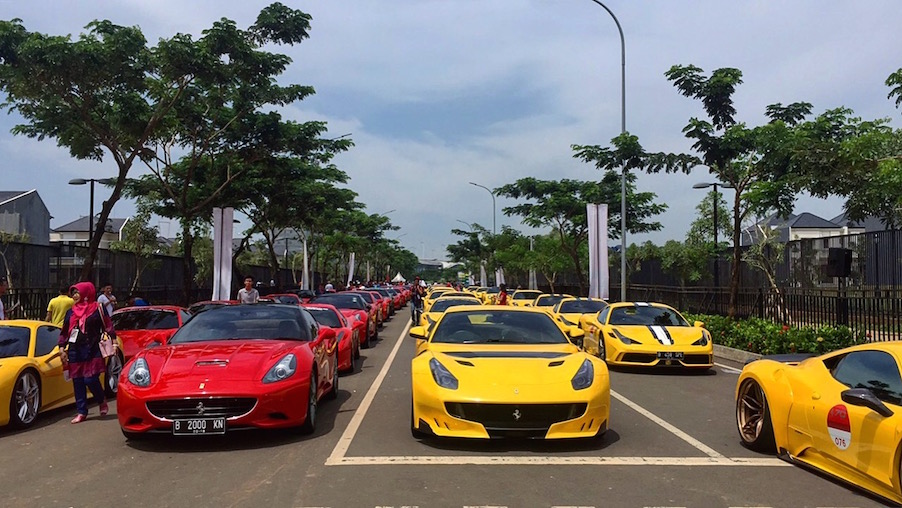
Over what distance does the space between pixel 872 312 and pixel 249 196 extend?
2229 centimetres

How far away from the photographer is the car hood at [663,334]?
12965mm

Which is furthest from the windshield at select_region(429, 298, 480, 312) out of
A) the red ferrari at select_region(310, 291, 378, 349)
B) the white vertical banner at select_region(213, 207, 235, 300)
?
the white vertical banner at select_region(213, 207, 235, 300)

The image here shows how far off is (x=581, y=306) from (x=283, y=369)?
13131mm

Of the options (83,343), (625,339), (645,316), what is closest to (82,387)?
(83,343)

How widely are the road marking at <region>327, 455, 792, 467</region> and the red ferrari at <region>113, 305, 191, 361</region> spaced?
5.95m

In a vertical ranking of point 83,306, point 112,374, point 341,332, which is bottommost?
point 112,374

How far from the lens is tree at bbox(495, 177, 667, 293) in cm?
3503

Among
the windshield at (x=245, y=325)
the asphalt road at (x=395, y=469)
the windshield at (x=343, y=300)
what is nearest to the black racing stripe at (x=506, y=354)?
the asphalt road at (x=395, y=469)

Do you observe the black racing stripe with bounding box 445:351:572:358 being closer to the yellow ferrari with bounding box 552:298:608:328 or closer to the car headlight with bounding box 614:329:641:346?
the car headlight with bounding box 614:329:641:346

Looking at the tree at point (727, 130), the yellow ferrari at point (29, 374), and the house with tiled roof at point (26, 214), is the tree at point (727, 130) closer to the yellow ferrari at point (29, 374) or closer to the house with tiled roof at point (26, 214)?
the yellow ferrari at point (29, 374)

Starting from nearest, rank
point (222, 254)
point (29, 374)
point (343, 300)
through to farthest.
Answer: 1. point (29, 374)
2. point (343, 300)
3. point (222, 254)

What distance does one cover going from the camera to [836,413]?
563 cm

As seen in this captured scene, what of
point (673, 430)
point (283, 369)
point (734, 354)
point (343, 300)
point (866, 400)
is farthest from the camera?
point (343, 300)

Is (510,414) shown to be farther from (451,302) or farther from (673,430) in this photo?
(451,302)
